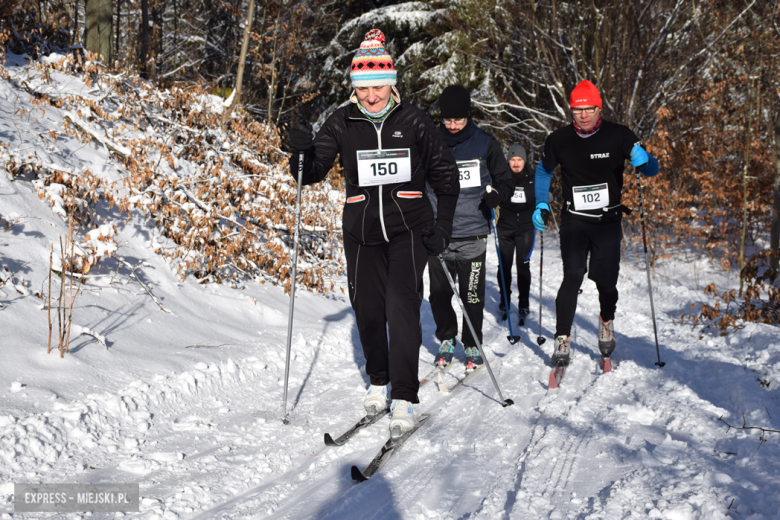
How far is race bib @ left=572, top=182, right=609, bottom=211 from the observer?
15.3 feet

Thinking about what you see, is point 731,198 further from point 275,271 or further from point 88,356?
point 88,356

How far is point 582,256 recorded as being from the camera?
15.6 feet

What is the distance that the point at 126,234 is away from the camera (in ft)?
20.7

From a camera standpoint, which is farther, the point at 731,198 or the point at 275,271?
the point at 731,198

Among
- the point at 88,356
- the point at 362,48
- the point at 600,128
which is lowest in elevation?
the point at 88,356

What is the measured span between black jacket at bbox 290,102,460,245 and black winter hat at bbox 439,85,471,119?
133 cm

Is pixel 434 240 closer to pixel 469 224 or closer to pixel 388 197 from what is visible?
pixel 388 197

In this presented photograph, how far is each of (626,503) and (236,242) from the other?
5094mm

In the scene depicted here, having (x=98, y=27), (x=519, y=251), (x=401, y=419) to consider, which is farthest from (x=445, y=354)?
(x=98, y=27)

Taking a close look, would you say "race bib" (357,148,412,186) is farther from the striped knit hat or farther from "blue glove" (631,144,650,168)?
"blue glove" (631,144,650,168)

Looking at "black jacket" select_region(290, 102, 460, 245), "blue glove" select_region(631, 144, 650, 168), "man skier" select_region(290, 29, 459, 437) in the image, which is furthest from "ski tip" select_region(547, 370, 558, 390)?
"blue glove" select_region(631, 144, 650, 168)

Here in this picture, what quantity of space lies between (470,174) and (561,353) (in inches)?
68.4

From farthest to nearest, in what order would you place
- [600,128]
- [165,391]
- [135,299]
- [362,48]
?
[135,299] < [600,128] < [165,391] < [362,48]

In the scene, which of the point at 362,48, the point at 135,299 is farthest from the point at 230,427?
the point at 362,48
